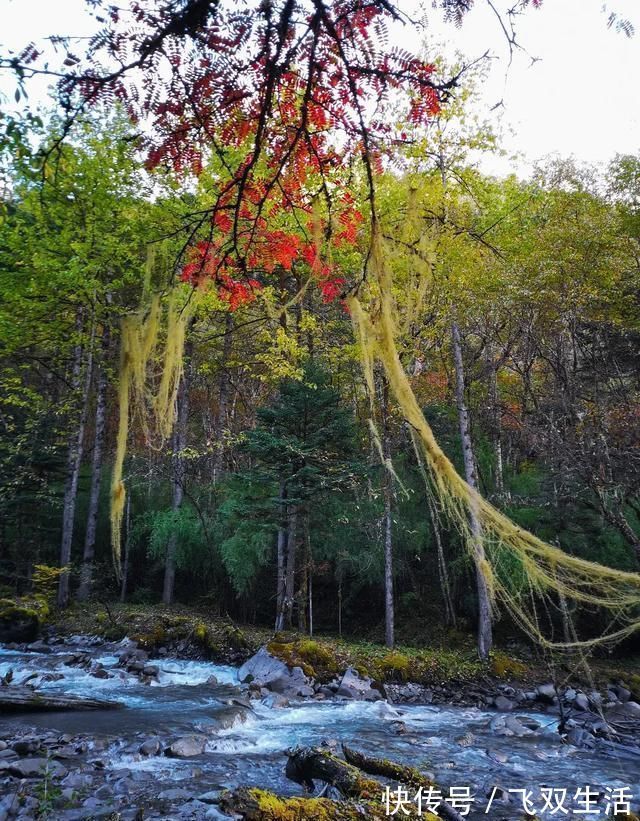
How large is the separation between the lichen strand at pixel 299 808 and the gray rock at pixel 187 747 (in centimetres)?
179

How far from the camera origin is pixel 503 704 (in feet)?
27.3

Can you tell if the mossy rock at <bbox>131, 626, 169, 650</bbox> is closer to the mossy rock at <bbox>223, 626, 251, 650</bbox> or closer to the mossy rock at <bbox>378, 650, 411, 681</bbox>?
the mossy rock at <bbox>223, 626, 251, 650</bbox>

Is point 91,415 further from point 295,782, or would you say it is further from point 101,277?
point 295,782

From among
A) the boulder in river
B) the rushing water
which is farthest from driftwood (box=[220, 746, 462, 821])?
the boulder in river

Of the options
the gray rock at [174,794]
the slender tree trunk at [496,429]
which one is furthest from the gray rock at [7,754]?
the slender tree trunk at [496,429]

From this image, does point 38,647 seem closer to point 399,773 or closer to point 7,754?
point 7,754

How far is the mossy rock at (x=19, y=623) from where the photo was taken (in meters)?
11.1

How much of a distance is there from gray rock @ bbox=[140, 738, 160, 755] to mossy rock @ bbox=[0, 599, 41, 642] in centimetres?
711

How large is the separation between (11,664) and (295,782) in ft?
23.2

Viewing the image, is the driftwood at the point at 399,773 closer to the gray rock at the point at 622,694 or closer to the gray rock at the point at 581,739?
the gray rock at the point at 581,739

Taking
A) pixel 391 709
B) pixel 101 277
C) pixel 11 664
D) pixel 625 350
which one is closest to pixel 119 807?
pixel 391 709

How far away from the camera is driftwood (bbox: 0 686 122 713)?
6578 millimetres

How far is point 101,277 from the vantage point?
40.3 ft

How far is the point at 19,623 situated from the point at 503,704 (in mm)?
9961
